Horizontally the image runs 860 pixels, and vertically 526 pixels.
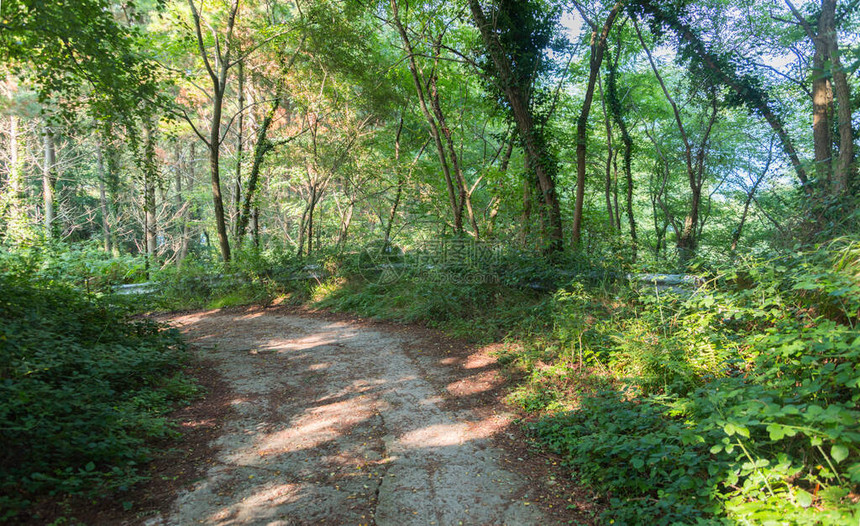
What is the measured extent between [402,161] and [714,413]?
38.3ft

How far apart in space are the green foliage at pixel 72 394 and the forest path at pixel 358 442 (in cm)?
60

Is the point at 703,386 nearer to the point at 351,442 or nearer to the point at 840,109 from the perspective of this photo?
the point at 351,442

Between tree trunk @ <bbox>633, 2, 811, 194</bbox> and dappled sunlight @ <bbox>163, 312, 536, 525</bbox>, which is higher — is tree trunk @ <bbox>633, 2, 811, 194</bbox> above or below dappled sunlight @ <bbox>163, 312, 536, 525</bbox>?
above

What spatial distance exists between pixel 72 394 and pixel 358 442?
214 cm

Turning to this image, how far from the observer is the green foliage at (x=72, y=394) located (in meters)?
2.65

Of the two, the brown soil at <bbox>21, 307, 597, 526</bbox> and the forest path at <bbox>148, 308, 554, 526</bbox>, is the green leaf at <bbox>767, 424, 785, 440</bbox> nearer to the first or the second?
the brown soil at <bbox>21, 307, 597, 526</bbox>

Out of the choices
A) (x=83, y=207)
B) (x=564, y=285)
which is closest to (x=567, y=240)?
(x=564, y=285)

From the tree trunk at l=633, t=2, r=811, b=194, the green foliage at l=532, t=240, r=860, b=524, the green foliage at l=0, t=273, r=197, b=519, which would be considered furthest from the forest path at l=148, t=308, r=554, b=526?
the tree trunk at l=633, t=2, r=811, b=194

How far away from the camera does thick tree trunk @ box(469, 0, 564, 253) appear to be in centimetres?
892

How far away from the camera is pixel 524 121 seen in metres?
9.18

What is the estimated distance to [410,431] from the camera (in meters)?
4.01

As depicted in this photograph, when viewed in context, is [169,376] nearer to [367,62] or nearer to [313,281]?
[313,281]

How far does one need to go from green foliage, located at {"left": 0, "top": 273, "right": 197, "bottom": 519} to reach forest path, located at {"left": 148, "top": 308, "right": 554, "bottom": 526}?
23.4 inches

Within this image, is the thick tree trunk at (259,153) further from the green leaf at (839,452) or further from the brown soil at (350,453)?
the green leaf at (839,452)
